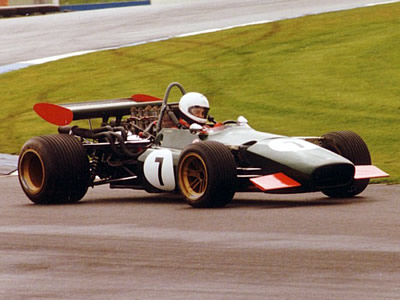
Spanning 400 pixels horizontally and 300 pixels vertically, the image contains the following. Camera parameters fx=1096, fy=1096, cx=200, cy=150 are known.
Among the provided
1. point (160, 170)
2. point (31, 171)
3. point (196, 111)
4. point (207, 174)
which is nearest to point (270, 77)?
point (196, 111)

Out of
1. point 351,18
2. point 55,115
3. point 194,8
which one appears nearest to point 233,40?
point 351,18

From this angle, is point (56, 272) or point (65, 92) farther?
point (65, 92)

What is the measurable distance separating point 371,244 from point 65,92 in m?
15.6

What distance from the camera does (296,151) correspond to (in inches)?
420

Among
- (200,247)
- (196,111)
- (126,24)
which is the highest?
(196,111)

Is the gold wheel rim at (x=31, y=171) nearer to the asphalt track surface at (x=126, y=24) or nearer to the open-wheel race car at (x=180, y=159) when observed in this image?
A: the open-wheel race car at (x=180, y=159)

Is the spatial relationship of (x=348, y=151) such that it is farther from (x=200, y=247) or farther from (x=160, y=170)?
(x=200, y=247)

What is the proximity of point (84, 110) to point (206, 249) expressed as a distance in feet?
16.6

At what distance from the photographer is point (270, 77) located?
74.1 ft

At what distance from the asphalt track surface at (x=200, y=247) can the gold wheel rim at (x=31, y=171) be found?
25 cm

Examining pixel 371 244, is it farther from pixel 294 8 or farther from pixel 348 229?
pixel 294 8

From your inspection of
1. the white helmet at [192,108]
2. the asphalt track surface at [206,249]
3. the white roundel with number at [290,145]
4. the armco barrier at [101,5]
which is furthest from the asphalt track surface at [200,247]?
the armco barrier at [101,5]

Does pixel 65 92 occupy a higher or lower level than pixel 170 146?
lower

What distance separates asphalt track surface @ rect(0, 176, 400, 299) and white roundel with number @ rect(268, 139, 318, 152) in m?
0.58
